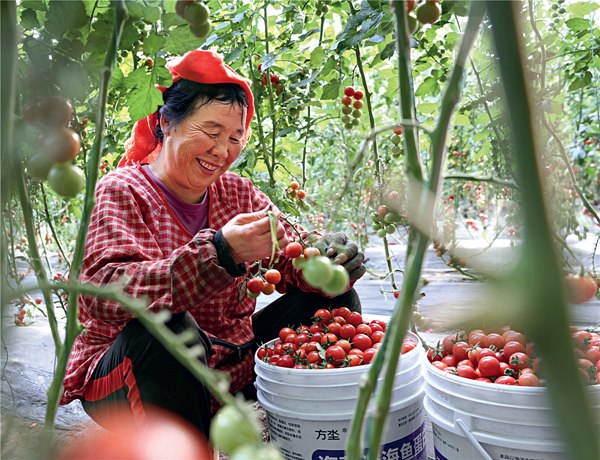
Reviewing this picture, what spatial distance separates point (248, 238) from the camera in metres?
1.15

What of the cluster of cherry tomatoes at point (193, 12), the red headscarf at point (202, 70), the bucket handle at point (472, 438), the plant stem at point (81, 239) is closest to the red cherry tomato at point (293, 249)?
the bucket handle at point (472, 438)

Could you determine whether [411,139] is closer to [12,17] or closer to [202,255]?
[12,17]

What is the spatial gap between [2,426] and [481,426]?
870mm

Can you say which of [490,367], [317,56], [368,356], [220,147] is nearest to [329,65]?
[317,56]

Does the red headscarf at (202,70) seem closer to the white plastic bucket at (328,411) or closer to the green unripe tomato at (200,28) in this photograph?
the white plastic bucket at (328,411)

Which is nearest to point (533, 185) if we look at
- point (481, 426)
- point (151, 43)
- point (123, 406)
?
point (151, 43)

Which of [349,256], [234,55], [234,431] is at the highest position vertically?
[234,55]

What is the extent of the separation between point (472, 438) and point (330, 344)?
18.1 inches

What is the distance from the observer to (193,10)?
49 centimetres

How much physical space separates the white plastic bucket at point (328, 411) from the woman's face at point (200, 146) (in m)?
0.59

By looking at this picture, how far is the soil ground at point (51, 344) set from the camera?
21cm

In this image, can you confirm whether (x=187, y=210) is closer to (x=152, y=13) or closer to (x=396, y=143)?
(x=396, y=143)

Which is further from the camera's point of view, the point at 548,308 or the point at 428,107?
the point at 428,107

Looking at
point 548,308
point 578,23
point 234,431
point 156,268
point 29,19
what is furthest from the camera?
point 578,23
